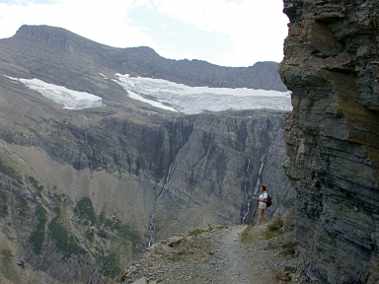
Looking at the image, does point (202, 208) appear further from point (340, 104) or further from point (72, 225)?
point (340, 104)

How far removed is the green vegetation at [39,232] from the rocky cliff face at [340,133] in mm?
133269

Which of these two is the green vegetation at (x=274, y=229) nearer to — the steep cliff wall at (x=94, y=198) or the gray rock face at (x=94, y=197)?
the steep cliff wall at (x=94, y=198)

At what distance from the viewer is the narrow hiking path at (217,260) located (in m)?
27.6

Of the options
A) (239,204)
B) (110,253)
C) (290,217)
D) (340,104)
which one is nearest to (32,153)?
(110,253)

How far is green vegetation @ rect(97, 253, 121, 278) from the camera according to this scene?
148 meters

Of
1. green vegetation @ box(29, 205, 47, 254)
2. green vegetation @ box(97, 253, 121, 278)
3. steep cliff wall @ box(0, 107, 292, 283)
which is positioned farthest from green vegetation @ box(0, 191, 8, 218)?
green vegetation @ box(97, 253, 121, 278)

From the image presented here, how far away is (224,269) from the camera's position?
1129 inches

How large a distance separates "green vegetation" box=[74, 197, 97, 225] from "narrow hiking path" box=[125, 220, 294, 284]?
136m

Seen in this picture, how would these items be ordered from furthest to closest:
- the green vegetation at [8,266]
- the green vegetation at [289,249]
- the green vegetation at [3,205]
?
the green vegetation at [3,205] < the green vegetation at [8,266] < the green vegetation at [289,249]

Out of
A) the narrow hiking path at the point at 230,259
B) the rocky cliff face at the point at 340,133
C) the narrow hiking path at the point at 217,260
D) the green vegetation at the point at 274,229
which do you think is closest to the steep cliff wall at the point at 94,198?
the narrow hiking path at the point at 217,260

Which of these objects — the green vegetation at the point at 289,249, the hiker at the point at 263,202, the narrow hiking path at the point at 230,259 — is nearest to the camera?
the narrow hiking path at the point at 230,259

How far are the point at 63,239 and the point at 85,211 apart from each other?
57.2 feet

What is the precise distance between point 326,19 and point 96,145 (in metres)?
182

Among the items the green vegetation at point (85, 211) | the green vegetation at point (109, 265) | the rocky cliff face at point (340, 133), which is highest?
the rocky cliff face at point (340, 133)
